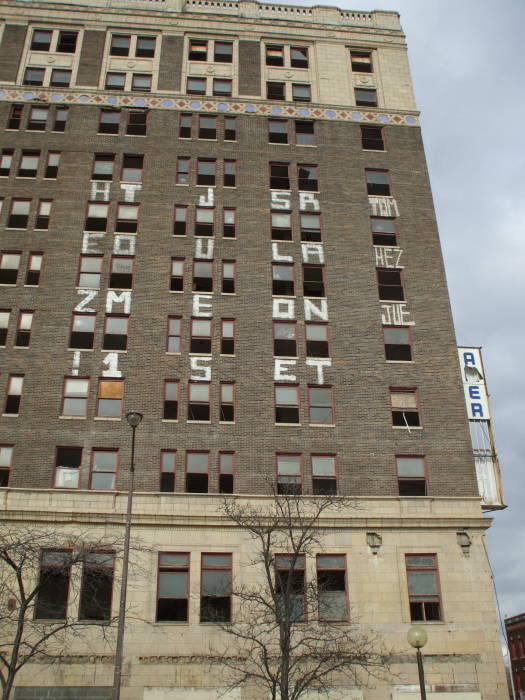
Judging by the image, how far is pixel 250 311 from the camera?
37.7 meters

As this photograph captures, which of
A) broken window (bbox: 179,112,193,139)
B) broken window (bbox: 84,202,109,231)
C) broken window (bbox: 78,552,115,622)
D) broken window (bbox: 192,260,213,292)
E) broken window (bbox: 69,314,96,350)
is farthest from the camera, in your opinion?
broken window (bbox: 179,112,193,139)

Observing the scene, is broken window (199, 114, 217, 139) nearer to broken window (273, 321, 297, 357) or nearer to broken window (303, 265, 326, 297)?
broken window (303, 265, 326, 297)

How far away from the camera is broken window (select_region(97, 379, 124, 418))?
114ft

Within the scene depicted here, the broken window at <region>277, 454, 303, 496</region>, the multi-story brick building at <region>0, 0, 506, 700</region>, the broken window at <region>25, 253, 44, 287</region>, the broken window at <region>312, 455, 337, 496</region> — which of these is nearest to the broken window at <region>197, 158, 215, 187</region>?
the multi-story brick building at <region>0, 0, 506, 700</region>

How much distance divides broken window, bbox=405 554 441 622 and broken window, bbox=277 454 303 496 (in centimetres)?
564

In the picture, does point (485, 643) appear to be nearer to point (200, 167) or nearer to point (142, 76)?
point (200, 167)

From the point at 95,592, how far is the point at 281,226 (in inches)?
837

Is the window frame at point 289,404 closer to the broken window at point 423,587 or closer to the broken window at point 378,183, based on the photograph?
the broken window at point 423,587

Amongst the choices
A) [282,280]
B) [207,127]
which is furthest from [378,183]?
[207,127]

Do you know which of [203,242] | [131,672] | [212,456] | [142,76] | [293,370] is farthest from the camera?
[142,76]

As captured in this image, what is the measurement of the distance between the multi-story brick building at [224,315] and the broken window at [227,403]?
9cm

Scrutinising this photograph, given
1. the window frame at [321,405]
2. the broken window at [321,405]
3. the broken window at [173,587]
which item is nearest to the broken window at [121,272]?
the window frame at [321,405]

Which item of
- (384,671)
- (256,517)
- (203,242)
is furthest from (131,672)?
(203,242)

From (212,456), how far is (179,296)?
8.71 m
